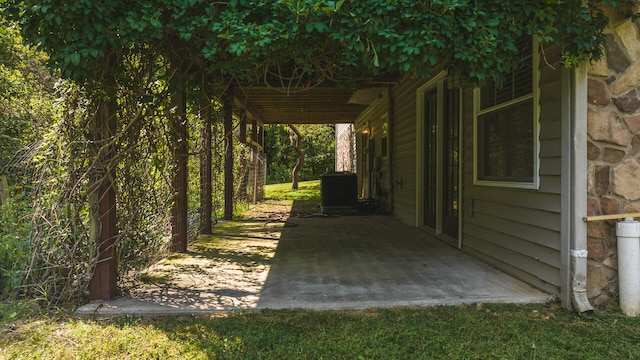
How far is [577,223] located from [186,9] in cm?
295

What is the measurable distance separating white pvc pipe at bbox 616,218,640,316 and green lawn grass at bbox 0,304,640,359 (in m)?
0.13

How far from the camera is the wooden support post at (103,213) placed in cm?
321

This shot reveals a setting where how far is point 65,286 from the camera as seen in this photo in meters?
3.20

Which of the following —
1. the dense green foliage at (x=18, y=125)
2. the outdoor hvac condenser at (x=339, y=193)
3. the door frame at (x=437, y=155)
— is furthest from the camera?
the outdoor hvac condenser at (x=339, y=193)

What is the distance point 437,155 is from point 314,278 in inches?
118

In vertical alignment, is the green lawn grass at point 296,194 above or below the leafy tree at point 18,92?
below

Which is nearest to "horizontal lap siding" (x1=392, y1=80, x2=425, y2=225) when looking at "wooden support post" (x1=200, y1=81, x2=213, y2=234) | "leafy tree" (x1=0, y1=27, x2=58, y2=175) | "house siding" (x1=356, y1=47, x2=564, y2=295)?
"house siding" (x1=356, y1=47, x2=564, y2=295)

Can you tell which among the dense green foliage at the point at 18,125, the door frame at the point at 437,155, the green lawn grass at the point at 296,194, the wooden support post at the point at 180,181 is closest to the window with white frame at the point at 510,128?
the door frame at the point at 437,155

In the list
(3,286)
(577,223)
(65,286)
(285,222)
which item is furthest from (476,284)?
(285,222)

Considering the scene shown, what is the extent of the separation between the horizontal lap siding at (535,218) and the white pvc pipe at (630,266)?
394mm

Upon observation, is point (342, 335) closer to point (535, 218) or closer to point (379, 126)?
point (535, 218)

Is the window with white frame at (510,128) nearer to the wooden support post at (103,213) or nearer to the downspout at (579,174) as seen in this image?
the downspout at (579,174)

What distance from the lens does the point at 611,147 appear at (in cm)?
305

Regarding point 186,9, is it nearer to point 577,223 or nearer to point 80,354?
point 80,354
